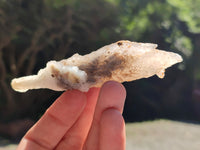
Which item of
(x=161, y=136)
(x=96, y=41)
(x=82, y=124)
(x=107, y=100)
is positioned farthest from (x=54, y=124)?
(x=96, y=41)

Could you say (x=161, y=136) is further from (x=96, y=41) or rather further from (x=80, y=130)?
(x=80, y=130)

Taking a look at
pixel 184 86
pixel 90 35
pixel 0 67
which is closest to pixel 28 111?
pixel 0 67

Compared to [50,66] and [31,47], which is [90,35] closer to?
[31,47]

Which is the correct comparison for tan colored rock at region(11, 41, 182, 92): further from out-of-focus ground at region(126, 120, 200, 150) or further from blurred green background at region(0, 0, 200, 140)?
blurred green background at region(0, 0, 200, 140)

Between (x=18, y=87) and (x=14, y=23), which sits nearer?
(x=18, y=87)

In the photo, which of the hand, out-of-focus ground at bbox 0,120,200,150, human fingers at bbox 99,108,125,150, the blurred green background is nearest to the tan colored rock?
the hand

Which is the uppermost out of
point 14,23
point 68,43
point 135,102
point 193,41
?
point 14,23
